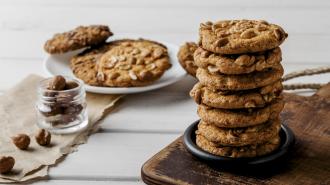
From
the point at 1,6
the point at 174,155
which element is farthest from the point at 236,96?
the point at 1,6

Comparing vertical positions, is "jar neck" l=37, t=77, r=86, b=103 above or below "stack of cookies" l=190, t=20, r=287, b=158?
below

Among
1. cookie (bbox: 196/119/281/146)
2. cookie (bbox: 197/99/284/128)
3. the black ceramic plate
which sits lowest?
the black ceramic plate

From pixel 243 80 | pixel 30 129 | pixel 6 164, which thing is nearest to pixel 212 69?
pixel 243 80

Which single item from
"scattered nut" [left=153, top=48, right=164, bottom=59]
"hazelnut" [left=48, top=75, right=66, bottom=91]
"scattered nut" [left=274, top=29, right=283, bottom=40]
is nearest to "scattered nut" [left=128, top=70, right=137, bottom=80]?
"scattered nut" [left=153, top=48, right=164, bottom=59]

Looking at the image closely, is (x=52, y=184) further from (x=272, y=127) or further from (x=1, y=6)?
(x=1, y=6)

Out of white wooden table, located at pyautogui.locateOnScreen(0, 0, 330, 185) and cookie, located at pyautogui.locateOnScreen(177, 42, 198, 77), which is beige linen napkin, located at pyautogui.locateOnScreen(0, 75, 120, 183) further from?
cookie, located at pyautogui.locateOnScreen(177, 42, 198, 77)

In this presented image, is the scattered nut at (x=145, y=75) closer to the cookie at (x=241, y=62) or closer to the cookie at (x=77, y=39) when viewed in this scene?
the cookie at (x=77, y=39)

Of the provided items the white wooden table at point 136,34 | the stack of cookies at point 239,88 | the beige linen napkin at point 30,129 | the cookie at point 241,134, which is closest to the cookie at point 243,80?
the stack of cookies at point 239,88
